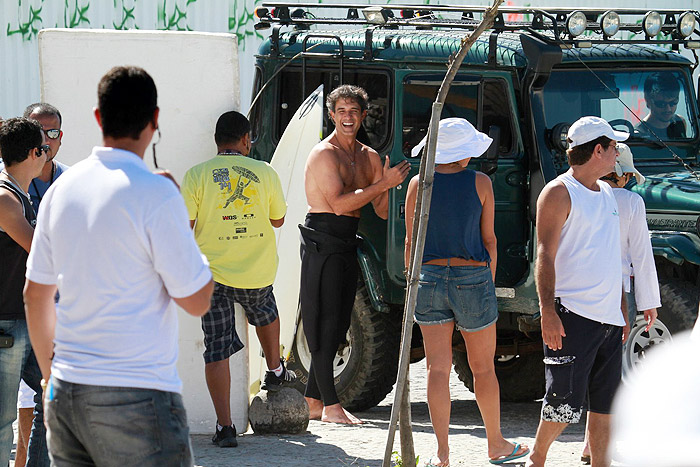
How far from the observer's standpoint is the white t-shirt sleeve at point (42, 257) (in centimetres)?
335

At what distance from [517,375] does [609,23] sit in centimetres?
241

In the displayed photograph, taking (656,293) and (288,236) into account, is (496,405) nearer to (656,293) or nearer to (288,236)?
(656,293)

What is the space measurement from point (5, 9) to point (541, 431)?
891 cm

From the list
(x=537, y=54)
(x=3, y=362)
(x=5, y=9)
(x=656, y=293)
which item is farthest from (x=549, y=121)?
(x=5, y=9)

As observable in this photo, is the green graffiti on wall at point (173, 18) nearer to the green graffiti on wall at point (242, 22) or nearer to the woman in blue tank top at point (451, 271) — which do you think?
the green graffiti on wall at point (242, 22)

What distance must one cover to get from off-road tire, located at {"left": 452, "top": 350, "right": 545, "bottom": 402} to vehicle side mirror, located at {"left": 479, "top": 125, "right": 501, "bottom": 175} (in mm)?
1460

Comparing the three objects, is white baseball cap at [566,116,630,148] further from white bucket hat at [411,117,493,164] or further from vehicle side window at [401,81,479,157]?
vehicle side window at [401,81,479,157]

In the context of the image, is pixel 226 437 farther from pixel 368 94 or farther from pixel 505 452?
pixel 368 94

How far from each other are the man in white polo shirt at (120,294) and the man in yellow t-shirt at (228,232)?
2.96m

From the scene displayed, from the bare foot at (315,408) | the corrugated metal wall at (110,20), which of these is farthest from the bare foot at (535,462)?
the corrugated metal wall at (110,20)

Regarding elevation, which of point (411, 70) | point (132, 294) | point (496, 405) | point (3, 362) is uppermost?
point (411, 70)

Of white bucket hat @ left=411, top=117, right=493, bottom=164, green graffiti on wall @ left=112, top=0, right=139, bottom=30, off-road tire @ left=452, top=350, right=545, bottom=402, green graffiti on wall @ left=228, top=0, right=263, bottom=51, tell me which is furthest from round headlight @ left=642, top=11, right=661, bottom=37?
green graffiti on wall @ left=112, top=0, right=139, bottom=30

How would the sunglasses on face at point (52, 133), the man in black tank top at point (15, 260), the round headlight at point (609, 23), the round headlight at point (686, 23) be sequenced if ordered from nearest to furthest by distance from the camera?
the man in black tank top at point (15, 260) → the sunglasses on face at point (52, 133) → the round headlight at point (609, 23) → the round headlight at point (686, 23)

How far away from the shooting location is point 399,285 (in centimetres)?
732
